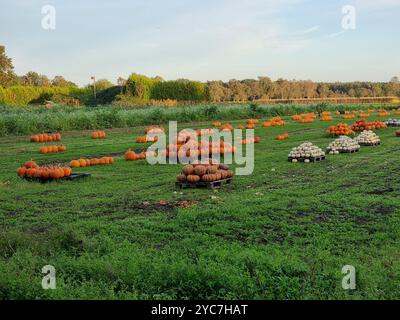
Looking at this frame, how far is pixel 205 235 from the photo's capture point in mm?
7328

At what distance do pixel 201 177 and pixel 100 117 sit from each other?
1987 cm

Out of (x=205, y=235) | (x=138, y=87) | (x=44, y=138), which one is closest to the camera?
(x=205, y=235)

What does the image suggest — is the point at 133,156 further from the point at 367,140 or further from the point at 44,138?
the point at 367,140

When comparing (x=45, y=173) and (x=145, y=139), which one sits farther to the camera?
(x=145, y=139)

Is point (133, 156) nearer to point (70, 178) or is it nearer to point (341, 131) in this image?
point (70, 178)

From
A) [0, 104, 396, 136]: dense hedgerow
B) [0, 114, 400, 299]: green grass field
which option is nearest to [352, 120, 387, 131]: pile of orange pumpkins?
[0, 114, 400, 299]: green grass field

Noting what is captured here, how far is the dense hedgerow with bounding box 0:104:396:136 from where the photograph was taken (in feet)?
84.2

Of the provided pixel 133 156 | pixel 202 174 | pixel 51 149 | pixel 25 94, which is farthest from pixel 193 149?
pixel 25 94

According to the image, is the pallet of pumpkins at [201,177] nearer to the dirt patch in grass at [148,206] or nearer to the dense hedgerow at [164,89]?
the dirt patch in grass at [148,206]

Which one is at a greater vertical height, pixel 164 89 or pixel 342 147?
pixel 164 89

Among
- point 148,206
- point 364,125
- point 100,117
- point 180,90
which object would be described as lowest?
point 148,206

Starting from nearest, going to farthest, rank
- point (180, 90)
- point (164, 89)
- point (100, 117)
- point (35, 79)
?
point (100, 117) → point (164, 89) → point (180, 90) → point (35, 79)

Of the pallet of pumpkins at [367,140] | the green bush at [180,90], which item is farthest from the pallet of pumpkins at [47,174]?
the green bush at [180,90]
